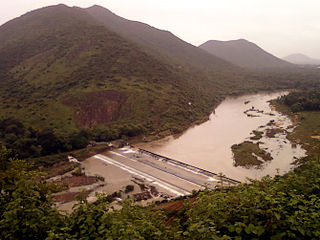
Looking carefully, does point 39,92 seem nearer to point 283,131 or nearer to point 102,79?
point 102,79

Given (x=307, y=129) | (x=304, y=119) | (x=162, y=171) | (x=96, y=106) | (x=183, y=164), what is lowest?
(x=162, y=171)

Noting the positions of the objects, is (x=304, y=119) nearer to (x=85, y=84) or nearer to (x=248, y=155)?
(x=248, y=155)

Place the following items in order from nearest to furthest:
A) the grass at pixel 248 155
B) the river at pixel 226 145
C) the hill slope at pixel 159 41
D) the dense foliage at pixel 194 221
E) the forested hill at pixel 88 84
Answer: the dense foliage at pixel 194 221 → the river at pixel 226 145 → the grass at pixel 248 155 → the forested hill at pixel 88 84 → the hill slope at pixel 159 41

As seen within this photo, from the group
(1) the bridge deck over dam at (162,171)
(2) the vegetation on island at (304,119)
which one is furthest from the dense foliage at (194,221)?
(2) the vegetation on island at (304,119)

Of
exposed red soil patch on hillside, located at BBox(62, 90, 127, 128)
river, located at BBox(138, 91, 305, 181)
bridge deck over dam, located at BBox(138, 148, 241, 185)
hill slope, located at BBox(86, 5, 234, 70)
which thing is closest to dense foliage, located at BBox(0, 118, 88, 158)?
exposed red soil patch on hillside, located at BBox(62, 90, 127, 128)

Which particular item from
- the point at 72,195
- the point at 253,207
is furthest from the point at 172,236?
the point at 72,195

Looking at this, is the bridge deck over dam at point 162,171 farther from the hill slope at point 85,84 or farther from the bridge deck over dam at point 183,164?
the hill slope at point 85,84

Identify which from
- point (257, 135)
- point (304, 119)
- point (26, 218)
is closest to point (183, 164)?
point (257, 135)
